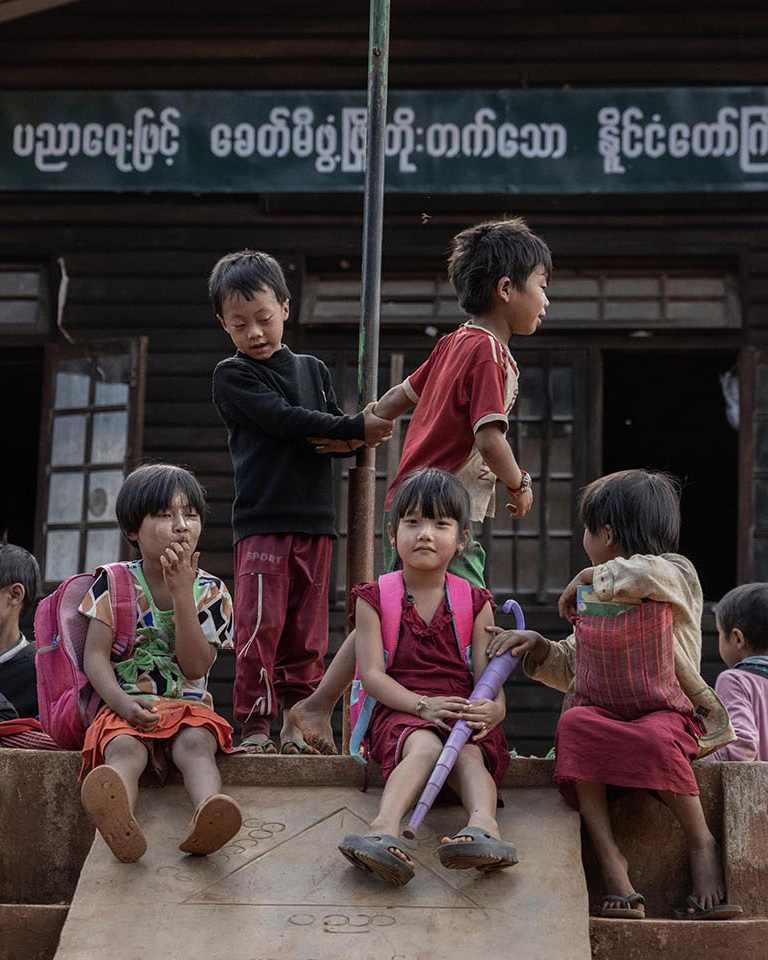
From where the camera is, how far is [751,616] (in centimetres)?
490

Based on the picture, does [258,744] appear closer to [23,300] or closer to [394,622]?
[394,622]

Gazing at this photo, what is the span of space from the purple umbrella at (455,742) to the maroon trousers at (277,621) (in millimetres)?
942

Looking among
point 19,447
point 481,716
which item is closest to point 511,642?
point 481,716

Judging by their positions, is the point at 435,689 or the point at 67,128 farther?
the point at 67,128

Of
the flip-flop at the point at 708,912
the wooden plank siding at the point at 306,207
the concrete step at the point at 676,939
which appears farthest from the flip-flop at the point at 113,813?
the wooden plank siding at the point at 306,207

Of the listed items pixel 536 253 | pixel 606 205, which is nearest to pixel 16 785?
pixel 536 253

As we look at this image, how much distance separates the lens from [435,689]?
157 inches

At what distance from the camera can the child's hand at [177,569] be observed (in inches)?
157

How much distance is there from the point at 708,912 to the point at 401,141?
20.5 ft

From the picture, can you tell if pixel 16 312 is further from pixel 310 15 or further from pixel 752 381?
pixel 752 381

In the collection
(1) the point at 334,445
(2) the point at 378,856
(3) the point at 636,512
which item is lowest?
(2) the point at 378,856

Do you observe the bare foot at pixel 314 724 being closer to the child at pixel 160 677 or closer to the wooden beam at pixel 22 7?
the child at pixel 160 677

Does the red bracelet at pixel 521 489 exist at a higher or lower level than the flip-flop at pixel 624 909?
higher

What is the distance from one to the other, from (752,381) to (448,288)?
1.87 metres
